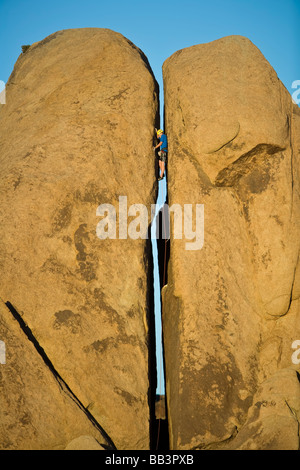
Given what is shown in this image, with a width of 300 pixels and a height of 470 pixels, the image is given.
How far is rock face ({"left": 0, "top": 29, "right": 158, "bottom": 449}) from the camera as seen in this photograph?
10.5 m

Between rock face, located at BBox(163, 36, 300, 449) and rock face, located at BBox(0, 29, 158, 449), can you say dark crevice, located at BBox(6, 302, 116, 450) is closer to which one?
rock face, located at BBox(0, 29, 158, 449)

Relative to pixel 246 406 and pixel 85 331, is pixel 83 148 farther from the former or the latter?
pixel 246 406

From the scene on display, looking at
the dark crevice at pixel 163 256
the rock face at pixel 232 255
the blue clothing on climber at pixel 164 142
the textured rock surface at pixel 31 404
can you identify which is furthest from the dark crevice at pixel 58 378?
the blue clothing on climber at pixel 164 142

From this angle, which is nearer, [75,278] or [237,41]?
[75,278]

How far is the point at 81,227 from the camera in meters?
11.7

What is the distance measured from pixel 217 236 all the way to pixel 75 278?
140 inches

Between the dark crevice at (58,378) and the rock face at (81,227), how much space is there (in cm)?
9

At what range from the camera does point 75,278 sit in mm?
11250

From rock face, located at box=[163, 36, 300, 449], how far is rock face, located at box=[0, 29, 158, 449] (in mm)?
873

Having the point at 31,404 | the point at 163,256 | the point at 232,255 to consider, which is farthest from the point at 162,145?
the point at 31,404

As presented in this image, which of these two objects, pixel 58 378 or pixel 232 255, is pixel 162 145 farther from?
pixel 58 378

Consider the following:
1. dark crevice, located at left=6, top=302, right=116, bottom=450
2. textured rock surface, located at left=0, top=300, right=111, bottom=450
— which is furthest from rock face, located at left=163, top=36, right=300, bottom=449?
textured rock surface, located at left=0, top=300, right=111, bottom=450

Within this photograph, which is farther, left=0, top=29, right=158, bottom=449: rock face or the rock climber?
the rock climber

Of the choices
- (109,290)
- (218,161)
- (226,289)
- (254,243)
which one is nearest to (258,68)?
(218,161)
